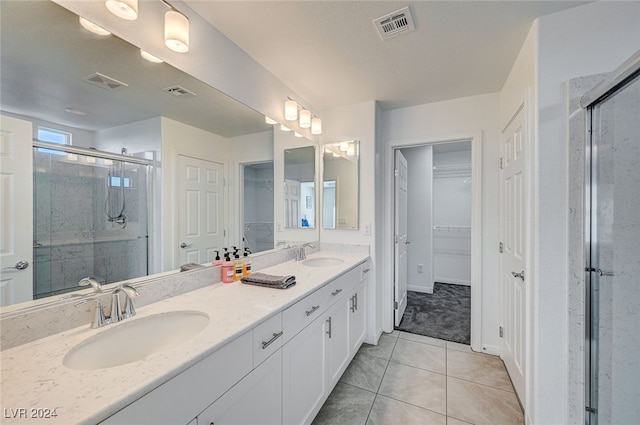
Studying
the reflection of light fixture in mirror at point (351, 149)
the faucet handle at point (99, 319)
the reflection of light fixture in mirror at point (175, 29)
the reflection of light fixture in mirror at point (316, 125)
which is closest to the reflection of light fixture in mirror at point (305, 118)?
the reflection of light fixture in mirror at point (316, 125)

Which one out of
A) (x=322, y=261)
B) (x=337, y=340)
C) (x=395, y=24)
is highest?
(x=395, y=24)

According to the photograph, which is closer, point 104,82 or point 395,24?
point 104,82

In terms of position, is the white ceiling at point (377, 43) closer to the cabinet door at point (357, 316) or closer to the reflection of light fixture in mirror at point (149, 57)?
the reflection of light fixture in mirror at point (149, 57)

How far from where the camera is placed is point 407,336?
8.77 ft

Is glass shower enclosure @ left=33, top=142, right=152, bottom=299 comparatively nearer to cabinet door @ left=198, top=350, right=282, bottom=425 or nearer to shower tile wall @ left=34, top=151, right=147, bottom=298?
shower tile wall @ left=34, top=151, right=147, bottom=298

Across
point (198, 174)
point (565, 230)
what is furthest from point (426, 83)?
point (198, 174)

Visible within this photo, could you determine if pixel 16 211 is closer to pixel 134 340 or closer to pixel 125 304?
pixel 125 304

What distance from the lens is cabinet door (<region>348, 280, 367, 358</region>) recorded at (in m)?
2.10

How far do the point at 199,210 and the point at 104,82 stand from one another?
77 centimetres

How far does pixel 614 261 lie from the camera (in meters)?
1.26

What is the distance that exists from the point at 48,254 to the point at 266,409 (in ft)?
3.48

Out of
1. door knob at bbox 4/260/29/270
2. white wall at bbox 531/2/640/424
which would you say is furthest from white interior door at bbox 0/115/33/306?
white wall at bbox 531/2/640/424

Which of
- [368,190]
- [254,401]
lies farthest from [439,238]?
[254,401]

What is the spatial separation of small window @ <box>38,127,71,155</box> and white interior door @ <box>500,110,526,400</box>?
2354 mm
